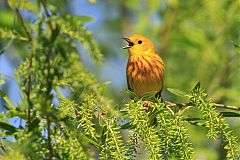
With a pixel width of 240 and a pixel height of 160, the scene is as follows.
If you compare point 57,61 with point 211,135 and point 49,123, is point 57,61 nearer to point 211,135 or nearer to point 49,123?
point 49,123

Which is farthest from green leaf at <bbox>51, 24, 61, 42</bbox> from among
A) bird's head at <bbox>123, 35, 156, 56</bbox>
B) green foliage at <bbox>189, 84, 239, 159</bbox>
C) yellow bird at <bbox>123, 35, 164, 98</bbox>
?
bird's head at <bbox>123, 35, 156, 56</bbox>

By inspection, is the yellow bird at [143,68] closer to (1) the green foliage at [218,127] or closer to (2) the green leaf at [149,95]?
(2) the green leaf at [149,95]

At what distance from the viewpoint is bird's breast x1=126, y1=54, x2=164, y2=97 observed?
4461 millimetres

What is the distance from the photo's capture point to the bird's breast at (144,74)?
14.6ft

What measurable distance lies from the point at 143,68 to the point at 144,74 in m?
0.08

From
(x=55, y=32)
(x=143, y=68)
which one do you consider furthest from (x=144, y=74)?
(x=55, y=32)

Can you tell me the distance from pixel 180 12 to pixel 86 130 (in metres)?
4.09

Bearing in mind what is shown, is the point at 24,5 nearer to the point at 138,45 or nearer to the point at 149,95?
the point at 149,95

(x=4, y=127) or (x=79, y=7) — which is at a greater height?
(x=79, y=7)

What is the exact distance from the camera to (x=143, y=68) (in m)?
4.64

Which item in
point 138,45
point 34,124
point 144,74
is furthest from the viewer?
point 138,45

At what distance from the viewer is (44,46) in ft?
4.30

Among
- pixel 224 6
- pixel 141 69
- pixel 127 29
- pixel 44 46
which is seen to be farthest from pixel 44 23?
pixel 127 29

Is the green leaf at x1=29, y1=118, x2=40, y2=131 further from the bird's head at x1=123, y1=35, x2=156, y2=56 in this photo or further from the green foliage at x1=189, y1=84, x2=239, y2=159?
the bird's head at x1=123, y1=35, x2=156, y2=56
